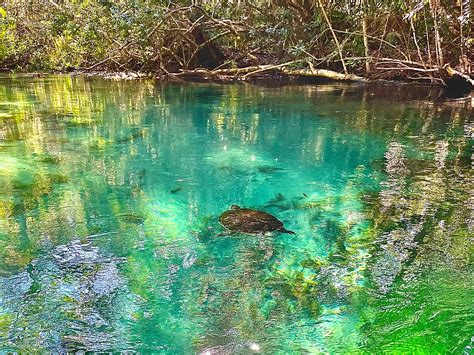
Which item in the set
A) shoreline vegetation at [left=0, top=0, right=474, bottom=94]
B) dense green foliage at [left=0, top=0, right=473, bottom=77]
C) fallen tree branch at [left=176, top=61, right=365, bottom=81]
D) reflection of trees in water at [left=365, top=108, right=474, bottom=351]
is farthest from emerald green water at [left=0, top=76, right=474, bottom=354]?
fallen tree branch at [left=176, top=61, right=365, bottom=81]

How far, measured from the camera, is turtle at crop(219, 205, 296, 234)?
10.9 feet

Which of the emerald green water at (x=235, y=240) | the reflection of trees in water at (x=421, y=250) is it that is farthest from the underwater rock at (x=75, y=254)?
the reflection of trees in water at (x=421, y=250)

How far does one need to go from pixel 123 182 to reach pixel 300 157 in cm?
221

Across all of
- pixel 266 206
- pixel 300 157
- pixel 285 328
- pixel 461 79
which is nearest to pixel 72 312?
pixel 285 328

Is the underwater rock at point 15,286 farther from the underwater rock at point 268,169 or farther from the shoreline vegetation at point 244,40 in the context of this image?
the shoreline vegetation at point 244,40

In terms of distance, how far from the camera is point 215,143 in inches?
237

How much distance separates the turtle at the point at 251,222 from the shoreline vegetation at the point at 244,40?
7.98m

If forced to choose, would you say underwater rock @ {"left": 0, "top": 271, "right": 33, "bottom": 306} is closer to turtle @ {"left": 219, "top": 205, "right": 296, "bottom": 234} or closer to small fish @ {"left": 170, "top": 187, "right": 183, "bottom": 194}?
turtle @ {"left": 219, "top": 205, "right": 296, "bottom": 234}

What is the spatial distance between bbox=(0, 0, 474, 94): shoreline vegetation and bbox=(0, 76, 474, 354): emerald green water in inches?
183

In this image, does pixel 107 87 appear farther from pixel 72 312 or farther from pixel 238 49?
pixel 72 312

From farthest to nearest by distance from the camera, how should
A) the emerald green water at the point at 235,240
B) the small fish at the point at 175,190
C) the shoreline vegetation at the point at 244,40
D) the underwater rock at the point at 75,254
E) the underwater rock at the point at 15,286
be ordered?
1. the shoreline vegetation at the point at 244,40
2. the small fish at the point at 175,190
3. the underwater rock at the point at 75,254
4. the underwater rock at the point at 15,286
5. the emerald green water at the point at 235,240

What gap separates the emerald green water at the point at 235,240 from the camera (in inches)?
87.8

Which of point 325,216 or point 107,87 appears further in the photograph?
point 107,87

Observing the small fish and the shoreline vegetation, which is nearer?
the small fish
